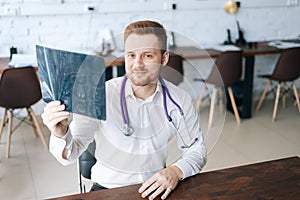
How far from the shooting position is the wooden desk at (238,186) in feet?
4.27

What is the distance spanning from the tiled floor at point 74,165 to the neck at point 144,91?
1.26m

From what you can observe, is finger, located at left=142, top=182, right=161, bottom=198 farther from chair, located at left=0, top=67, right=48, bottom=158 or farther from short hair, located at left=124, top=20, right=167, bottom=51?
chair, located at left=0, top=67, right=48, bottom=158

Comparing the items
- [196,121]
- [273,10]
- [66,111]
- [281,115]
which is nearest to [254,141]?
[281,115]

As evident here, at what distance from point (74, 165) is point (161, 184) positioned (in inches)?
76.1

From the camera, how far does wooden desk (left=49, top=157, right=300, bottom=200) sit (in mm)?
1303

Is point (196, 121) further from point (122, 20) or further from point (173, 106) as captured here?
point (122, 20)

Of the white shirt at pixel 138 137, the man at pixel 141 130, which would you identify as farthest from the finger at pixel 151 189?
the white shirt at pixel 138 137

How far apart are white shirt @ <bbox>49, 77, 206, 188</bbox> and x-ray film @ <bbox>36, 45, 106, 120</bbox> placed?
0.16m

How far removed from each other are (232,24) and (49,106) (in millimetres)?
3974

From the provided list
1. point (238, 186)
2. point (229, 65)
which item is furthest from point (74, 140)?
point (229, 65)

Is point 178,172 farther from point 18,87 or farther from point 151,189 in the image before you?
point 18,87

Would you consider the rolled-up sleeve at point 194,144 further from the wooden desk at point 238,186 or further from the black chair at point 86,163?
the black chair at point 86,163

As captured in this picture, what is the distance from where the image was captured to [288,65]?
4.19 metres

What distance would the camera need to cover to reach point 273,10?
16.4ft
